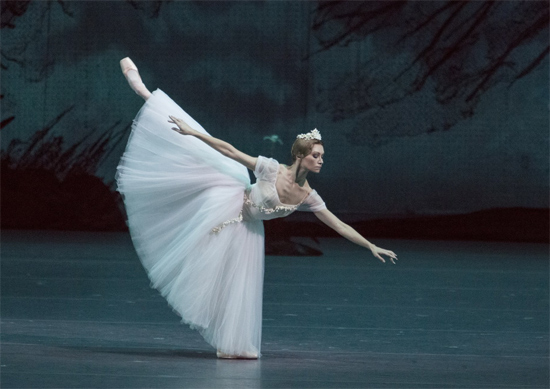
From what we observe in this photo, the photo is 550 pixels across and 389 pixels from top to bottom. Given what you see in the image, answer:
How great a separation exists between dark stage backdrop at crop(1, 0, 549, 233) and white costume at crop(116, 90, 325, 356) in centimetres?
525

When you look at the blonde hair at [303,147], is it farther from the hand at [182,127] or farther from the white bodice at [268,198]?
the hand at [182,127]


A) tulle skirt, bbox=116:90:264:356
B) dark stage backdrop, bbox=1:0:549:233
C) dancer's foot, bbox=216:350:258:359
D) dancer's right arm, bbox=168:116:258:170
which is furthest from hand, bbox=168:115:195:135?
dark stage backdrop, bbox=1:0:549:233

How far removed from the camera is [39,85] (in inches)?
344

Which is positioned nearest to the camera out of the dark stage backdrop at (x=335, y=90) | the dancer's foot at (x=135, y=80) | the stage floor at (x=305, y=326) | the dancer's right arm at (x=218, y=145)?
the stage floor at (x=305, y=326)

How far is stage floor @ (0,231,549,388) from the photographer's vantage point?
2.84m

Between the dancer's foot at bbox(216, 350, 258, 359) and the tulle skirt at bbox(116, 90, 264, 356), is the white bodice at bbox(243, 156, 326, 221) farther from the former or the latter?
the dancer's foot at bbox(216, 350, 258, 359)

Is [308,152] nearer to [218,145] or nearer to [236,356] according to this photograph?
[218,145]

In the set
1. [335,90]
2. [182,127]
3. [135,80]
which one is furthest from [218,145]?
[335,90]

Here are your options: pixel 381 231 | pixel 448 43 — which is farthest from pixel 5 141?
pixel 448 43

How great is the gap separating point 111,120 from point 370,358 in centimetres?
598

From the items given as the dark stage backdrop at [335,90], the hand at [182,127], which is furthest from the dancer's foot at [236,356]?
the dark stage backdrop at [335,90]

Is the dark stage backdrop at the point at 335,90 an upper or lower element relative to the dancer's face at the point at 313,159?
upper

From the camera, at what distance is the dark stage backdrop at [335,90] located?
8.57m

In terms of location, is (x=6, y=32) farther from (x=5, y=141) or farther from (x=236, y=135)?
(x=236, y=135)
